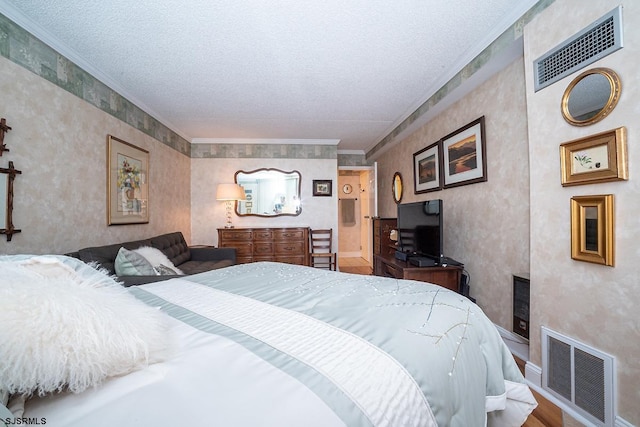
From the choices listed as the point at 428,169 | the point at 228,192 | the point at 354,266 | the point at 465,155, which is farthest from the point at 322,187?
the point at 465,155

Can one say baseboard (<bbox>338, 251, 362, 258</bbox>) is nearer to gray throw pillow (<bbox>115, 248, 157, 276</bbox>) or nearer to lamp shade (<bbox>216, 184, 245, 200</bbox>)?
lamp shade (<bbox>216, 184, 245, 200</bbox>)

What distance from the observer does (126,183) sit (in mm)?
2824

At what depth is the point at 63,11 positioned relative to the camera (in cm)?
171

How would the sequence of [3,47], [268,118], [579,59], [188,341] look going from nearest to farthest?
[188,341] < [579,59] < [3,47] < [268,118]

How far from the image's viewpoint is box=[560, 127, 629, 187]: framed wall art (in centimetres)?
119

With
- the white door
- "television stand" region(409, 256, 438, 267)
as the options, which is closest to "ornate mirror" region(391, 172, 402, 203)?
the white door

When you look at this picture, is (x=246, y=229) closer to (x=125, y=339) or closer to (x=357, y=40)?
(x=357, y=40)

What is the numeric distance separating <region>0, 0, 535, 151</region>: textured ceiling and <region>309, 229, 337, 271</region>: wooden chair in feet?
7.31

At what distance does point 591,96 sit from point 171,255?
3860 mm

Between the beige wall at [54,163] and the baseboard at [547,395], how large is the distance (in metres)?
3.47

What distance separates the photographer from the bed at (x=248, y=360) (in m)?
0.50

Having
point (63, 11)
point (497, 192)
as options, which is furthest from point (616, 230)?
point (63, 11)

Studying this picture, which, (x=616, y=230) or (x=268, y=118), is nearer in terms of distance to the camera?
(x=616, y=230)

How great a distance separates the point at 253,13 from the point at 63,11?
125 cm
